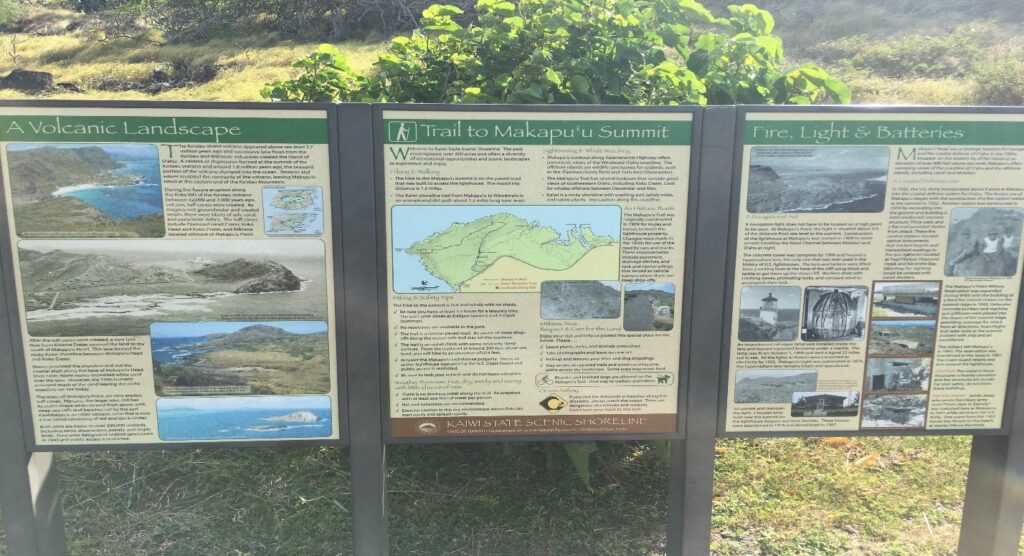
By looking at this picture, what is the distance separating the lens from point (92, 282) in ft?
8.39

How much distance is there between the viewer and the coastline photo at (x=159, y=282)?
2.54m

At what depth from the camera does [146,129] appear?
8.11 feet

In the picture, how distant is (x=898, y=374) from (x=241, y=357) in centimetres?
259

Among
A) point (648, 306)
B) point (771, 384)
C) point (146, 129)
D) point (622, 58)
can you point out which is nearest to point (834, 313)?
point (771, 384)

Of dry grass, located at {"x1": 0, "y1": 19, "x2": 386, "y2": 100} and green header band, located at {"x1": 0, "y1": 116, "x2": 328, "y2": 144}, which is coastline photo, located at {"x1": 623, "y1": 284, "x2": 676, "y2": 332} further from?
dry grass, located at {"x1": 0, "y1": 19, "x2": 386, "y2": 100}

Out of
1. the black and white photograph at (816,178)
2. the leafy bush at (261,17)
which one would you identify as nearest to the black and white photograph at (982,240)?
the black and white photograph at (816,178)

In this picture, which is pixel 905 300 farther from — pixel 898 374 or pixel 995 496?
pixel 995 496

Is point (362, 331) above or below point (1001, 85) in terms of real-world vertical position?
below

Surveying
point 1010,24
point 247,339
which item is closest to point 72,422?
point 247,339

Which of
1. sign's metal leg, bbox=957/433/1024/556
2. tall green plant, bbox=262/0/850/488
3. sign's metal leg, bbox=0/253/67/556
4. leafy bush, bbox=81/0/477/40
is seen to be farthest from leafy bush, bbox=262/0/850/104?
leafy bush, bbox=81/0/477/40

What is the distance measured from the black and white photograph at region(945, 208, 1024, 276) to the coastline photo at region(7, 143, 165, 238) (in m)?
2.99

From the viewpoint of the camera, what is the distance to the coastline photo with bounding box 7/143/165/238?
8.15 feet

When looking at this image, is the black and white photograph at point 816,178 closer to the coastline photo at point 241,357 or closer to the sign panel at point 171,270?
the sign panel at point 171,270

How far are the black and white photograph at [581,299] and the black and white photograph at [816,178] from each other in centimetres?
61
